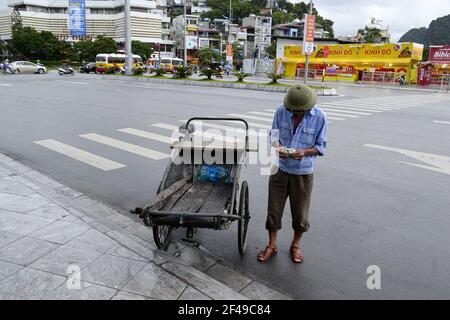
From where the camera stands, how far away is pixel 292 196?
137 inches

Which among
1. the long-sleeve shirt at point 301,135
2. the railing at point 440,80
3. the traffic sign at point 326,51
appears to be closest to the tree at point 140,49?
the traffic sign at point 326,51

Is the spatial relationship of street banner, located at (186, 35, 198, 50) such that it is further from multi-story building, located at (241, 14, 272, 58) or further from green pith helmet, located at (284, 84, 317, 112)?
green pith helmet, located at (284, 84, 317, 112)

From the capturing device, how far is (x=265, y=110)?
13.9 metres

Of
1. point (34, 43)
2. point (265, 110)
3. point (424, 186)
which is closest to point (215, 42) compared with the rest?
point (34, 43)

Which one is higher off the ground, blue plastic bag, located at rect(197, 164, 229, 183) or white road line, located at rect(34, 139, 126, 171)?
blue plastic bag, located at rect(197, 164, 229, 183)

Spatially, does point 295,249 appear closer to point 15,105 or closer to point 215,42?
point 15,105

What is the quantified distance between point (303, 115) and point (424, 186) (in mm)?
3408

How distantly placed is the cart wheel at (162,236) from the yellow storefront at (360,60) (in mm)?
31563

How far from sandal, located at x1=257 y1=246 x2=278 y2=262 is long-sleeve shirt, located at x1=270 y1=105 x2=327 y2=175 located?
0.80m

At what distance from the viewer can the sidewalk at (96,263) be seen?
9.52ft

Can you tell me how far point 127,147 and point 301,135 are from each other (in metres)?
5.29

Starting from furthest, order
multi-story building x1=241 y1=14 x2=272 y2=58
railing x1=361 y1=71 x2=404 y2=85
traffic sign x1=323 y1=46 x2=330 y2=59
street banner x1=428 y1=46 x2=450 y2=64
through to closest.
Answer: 1. multi-story building x1=241 y1=14 x2=272 y2=58
2. traffic sign x1=323 y1=46 x2=330 y2=59
3. railing x1=361 y1=71 x2=404 y2=85
4. street banner x1=428 y1=46 x2=450 y2=64

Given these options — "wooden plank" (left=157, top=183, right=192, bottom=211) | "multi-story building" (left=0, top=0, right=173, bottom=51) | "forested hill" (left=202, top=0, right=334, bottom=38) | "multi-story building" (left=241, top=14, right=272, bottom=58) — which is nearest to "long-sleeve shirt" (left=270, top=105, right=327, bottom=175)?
"wooden plank" (left=157, top=183, right=192, bottom=211)

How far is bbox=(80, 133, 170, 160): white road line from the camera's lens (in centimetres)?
725
